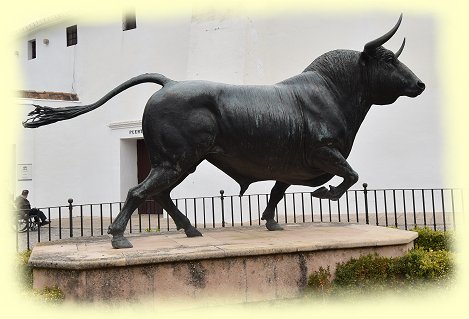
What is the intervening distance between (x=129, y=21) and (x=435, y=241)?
13202mm

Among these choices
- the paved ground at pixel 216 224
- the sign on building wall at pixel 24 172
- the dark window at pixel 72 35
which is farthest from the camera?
the dark window at pixel 72 35

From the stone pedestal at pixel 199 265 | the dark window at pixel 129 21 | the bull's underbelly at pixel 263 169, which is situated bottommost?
the stone pedestal at pixel 199 265

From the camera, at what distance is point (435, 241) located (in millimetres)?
6508

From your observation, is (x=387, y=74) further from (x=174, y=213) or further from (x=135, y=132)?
(x=135, y=132)

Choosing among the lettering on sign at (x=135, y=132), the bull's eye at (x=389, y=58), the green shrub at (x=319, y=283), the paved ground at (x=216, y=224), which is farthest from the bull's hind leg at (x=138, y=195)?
the lettering on sign at (x=135, y=132)

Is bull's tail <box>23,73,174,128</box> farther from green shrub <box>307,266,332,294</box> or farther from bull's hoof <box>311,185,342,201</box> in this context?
green shrub <box>307,266,332,294</box>

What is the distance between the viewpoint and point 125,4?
54.3 feet

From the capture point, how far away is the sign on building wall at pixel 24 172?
52.9 ft

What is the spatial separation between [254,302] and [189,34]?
1174cm

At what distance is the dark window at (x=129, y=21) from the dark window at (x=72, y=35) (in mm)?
2710

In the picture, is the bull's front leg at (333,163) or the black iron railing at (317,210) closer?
the bull's front leg at (333,163)

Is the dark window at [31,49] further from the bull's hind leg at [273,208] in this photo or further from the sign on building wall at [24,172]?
the bull's hind leg at [273,208]

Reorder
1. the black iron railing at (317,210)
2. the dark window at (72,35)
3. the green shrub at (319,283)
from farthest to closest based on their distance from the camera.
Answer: the dark window at (72,35), the black iron railing at (317,210), the green shrub at (319,283)

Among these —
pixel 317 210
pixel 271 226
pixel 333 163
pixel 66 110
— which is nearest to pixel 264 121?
pixel 333 163
